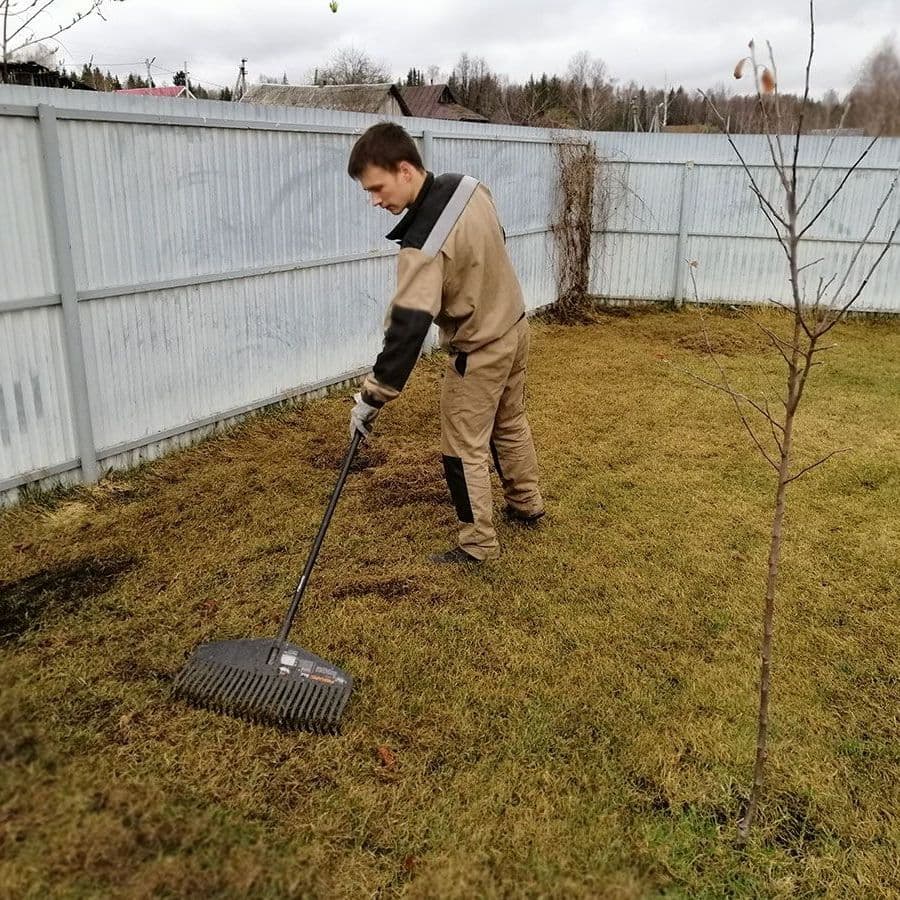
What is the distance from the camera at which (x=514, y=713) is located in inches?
110

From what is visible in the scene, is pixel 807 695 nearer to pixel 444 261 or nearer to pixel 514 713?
pixel 514 713

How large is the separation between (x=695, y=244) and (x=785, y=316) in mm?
1501

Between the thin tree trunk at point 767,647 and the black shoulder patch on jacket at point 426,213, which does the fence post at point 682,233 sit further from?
the thin tree trunk at point 767,647

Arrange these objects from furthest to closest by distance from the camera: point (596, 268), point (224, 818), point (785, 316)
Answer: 1. point (596, 268)
2. point (785, 316)
3. point (224, 818)

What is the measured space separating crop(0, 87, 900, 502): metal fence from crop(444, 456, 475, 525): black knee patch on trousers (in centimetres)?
214

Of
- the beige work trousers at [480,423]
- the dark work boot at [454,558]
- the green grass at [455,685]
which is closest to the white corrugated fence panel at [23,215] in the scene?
the green grass at [455,685]

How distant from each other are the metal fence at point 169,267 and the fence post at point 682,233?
356 cm

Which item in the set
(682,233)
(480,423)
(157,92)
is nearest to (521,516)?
(480,423)

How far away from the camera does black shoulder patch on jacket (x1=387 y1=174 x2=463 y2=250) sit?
10.4ft

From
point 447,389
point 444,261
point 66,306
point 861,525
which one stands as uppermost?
point 444,261

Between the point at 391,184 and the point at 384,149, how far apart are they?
0.13 metres

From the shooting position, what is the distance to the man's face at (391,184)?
123 inches

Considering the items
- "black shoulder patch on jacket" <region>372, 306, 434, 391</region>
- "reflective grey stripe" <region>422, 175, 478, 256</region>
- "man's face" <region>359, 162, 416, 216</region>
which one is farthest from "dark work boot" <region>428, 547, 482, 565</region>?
"man's face" <region>359, 162, 416, 216</region>

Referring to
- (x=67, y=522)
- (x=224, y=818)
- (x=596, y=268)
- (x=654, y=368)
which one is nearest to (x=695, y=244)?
(x=596, y=268)
